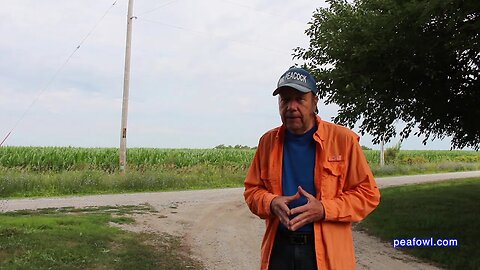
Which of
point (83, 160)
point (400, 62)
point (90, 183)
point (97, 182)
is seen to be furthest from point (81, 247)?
point (83, 160)

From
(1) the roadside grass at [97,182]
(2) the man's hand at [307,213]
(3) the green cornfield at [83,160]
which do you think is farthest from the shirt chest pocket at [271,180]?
(3) the green cornfield at [83,160]

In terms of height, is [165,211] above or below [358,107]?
below

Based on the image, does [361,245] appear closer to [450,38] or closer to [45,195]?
[450,38]

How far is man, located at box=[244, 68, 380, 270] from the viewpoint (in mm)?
2543

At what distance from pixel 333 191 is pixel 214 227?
8056 millimetres

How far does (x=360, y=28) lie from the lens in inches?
416

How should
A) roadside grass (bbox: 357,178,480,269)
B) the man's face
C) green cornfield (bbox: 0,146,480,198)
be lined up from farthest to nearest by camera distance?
green cornfield (bbox: 0,146,480,198) < roadside grass (bbox: 357,178,480,269) < the man's face

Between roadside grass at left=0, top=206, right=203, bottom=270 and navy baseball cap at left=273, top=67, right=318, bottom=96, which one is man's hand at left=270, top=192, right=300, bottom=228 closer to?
navy baseball cap at left=273, top=67, right=318, bottom=96

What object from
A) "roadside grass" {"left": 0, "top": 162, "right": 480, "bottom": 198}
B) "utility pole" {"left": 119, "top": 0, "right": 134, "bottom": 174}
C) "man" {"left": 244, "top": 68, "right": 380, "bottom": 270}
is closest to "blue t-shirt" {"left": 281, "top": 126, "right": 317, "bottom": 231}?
"man" {"left": 244, "top": 68, "right": 380, "bottom": 270}

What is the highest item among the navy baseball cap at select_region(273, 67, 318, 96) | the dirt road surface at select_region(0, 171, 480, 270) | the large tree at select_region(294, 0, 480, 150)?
the large tree at select_region(294, 0, 480, 150)

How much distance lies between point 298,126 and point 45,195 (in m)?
15.4

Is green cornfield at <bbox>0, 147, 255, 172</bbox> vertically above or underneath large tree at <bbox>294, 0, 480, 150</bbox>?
underneath

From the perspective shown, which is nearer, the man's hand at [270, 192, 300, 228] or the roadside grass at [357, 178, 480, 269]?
the man's hand at [270, 192, 300, 228]

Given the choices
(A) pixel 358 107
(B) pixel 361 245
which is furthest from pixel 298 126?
(A) pixel 358 107
